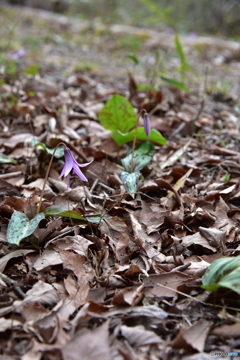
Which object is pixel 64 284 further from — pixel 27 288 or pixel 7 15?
pixel 7 15

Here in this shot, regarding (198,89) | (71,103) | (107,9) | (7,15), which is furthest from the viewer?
(107,9)

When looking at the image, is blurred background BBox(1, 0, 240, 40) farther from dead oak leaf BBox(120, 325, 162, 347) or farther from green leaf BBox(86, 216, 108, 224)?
dead oak leaf BBox(120, 325, 162, 347)

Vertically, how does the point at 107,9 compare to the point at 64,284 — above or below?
above

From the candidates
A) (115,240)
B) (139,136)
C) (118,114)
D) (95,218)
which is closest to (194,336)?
(115,240)

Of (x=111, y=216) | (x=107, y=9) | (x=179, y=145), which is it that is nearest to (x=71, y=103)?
(x=179, y=145)

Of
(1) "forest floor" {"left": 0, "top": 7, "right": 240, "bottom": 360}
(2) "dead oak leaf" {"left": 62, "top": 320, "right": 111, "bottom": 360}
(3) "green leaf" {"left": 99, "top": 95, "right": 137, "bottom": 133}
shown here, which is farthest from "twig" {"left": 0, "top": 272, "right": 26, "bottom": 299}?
(3) "green leaf" {"left": 99, "top": 95, "right": 137, "bottom": 133}

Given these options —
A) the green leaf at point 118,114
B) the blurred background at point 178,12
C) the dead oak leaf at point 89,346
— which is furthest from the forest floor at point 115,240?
the blurred background at point 178,12
